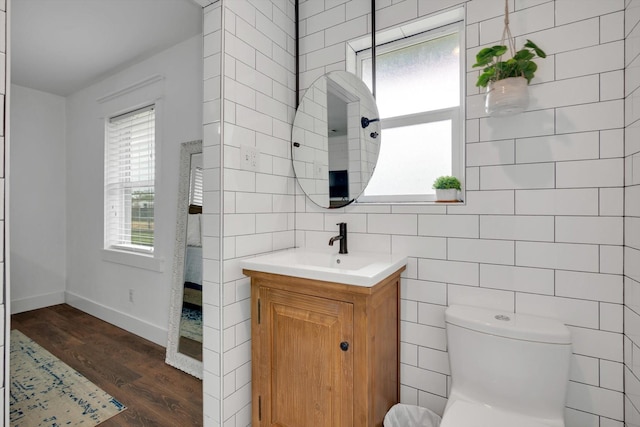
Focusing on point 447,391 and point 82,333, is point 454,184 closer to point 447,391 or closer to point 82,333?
point 447,391

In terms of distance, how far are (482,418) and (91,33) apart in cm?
339

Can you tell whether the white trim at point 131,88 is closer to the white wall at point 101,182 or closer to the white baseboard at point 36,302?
the white wall at point 101,182

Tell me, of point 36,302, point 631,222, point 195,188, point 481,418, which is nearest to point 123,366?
point 195,188

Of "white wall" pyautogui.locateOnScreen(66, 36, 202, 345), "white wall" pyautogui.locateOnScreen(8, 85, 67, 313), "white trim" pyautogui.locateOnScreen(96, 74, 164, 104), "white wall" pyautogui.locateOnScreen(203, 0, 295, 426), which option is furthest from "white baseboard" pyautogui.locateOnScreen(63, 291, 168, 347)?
"white trim" pyautogui.locateOnScreen(96, 74, 164, 104)

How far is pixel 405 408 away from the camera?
1442 millimetres

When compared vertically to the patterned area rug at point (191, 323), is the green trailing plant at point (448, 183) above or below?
above

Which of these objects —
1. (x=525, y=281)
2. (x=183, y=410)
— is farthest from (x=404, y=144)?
(x=183, y=410)

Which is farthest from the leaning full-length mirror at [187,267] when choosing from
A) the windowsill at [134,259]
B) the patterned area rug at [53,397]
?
the patterned area rug at [53,397]

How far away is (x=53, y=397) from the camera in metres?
1.96

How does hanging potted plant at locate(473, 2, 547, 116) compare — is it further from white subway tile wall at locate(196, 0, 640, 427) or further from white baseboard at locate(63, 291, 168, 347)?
white baseboard at locate(63, 291, 168, 347)

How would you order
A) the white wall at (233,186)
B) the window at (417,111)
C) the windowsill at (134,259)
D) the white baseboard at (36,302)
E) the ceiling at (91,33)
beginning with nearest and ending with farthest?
1. the white wall at (233,186)
2. the window at (417,111)
3. the ceiling at (91,33)
4. the windowsill at (134,259)
5. the white baseboard at (36,302)

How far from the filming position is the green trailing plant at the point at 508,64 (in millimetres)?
1191

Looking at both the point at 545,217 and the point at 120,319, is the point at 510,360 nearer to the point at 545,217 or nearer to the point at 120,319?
the point at 545,217

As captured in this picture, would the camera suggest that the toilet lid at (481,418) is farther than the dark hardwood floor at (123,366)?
No
